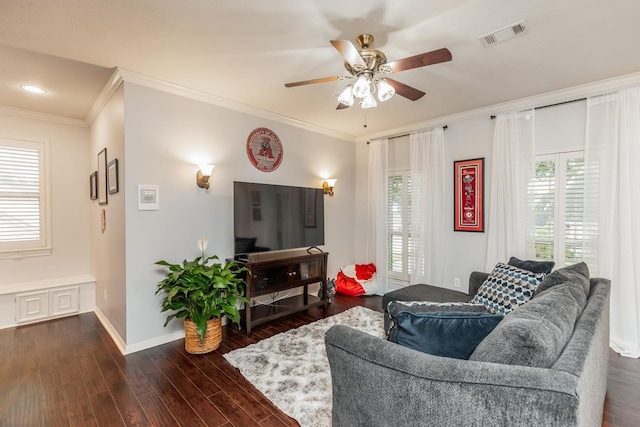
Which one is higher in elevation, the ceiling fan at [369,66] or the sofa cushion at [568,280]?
the ceiling fan at [369,66]

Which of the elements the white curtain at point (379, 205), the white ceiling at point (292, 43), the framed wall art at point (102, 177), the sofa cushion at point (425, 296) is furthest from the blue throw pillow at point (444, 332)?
the framed wall art at point (102, 177)

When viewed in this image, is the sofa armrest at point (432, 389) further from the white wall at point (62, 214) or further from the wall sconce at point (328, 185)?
the white wall at point (62, 214)

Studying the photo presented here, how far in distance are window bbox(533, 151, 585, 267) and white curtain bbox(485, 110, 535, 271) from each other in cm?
10

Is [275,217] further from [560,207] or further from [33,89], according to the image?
[560,207]

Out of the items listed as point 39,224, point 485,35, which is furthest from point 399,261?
point 39,224

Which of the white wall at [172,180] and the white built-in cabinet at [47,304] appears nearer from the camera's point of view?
the white wall at [172,180]

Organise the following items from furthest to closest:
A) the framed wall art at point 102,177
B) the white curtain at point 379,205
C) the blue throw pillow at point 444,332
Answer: the white curtain at point 379,205
the framed wall art at point 102,177
the blue throw pillow at point 444,332

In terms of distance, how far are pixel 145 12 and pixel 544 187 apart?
4092 mm

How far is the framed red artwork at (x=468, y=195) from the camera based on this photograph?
3.88 m

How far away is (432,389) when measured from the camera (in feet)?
3.23

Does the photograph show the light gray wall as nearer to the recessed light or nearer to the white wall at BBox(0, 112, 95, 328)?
the white wall at BBox(0, 112, 95, 328)

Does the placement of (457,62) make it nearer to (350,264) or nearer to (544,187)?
(544,187)

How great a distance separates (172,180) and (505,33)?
10.5ft

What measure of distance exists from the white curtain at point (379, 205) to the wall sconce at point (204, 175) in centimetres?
266
